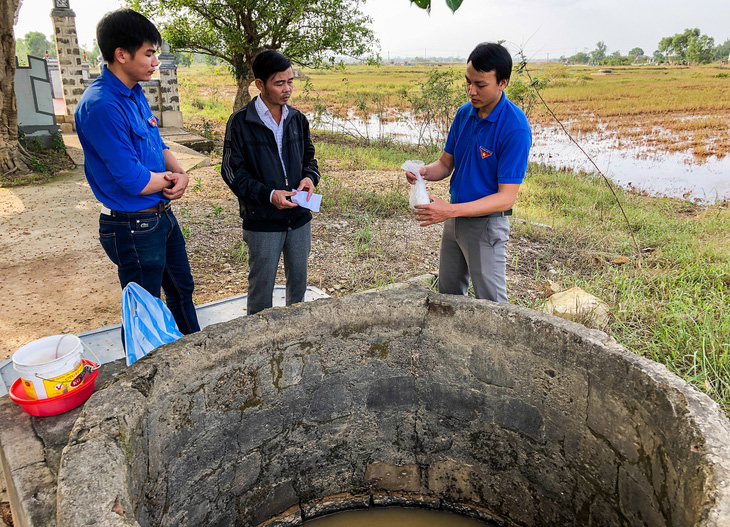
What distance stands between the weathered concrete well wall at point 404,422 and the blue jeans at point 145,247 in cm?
47

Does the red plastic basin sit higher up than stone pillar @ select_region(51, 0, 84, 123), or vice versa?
stone pillar @ select_region(51, 0, 84, 123)

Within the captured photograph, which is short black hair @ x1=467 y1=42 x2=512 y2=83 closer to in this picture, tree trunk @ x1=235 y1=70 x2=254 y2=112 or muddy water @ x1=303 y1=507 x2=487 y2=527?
muddy water @ x1=303 y1=507 x2=487 y2=527

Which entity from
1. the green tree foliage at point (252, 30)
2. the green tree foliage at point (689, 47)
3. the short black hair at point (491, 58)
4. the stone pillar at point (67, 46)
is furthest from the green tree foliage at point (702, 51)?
the short black hair at point (491, 58)

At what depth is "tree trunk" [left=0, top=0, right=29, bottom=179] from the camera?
6.19 m

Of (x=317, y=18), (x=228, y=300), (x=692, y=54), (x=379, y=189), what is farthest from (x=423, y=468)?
(x=692, y=54)

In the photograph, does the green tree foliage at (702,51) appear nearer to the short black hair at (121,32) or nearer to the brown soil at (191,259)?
the brown soil at (191,259)

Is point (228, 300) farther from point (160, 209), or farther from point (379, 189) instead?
point (379, 189)

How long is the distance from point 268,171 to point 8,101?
20.4ft

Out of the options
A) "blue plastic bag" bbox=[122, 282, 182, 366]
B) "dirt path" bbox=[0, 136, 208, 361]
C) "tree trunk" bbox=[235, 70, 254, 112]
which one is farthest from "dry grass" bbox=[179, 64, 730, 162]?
"blue plastic bag" bbox=[122, 282, 182, 366]

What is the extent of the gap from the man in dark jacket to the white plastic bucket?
0.85 metres

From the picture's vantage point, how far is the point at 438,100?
9172 mm

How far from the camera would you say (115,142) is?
192 centimetres

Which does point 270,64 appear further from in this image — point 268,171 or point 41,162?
point 41,162

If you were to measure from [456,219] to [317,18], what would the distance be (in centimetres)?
883
